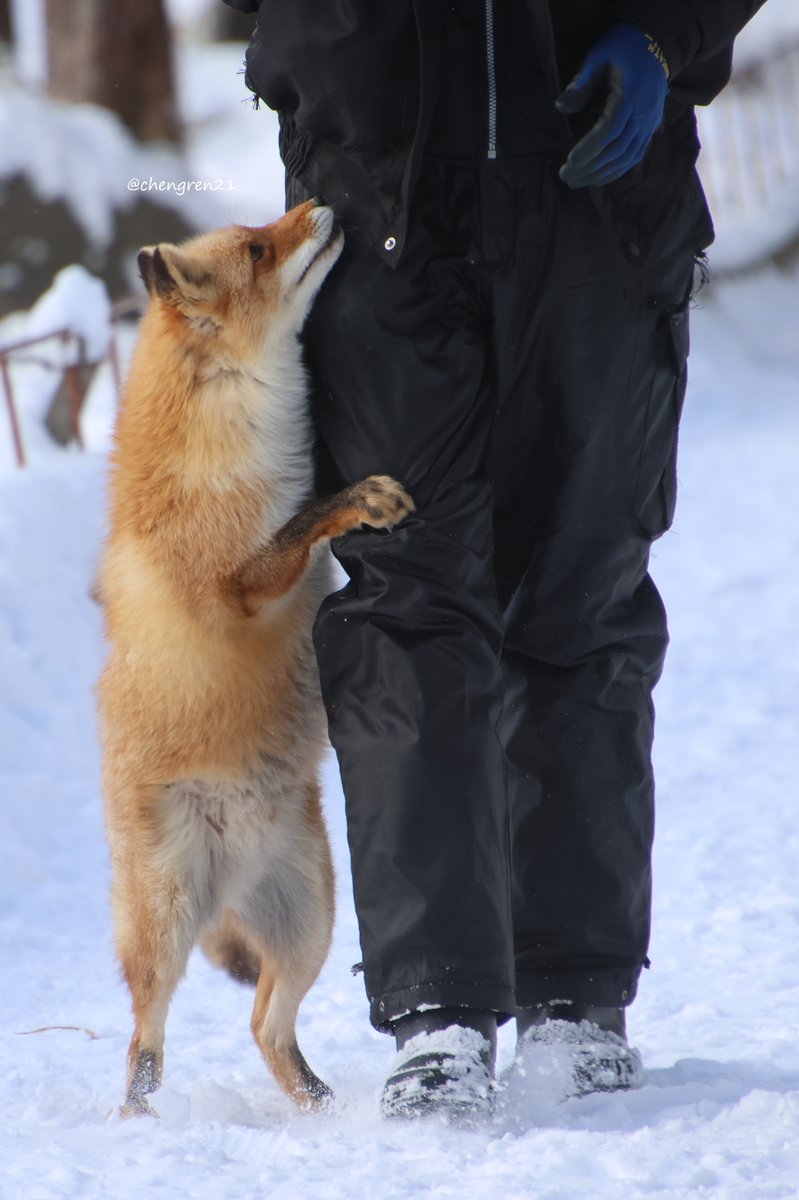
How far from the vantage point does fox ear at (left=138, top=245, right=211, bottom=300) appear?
10.3 feet

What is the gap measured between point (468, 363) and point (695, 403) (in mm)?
9834

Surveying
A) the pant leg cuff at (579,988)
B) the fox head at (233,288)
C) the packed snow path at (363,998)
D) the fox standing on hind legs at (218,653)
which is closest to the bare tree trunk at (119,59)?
the packed snow path at (363,998)

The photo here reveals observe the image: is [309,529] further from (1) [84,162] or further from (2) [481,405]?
(1) [84,162]

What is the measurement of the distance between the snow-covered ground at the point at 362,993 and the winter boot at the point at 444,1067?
0.17 ft

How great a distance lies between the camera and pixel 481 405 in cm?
253

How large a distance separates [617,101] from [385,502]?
79 centimetres

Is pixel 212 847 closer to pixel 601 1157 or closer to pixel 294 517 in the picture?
pixel 294 517

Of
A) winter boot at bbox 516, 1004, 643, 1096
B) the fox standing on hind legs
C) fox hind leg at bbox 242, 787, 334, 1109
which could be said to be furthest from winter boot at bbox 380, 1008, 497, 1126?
fox hind leg at bbox 242, 787, 334, 1109

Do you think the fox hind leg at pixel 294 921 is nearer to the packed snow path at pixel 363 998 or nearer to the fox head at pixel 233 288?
the packed snow path at pixel 363 998

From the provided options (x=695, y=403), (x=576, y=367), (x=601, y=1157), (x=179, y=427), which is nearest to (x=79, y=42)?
(x=695, y=403)

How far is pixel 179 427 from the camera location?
10.4 ft

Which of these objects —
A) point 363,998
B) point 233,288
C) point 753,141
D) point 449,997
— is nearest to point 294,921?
point 363,998

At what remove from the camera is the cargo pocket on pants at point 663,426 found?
8.66 ft

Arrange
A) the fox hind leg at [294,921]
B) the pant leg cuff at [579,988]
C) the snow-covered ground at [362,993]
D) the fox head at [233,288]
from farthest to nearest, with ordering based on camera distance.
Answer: the fox hind leg at [294,921] < the fox head at [233,288] < the pant leg cuff at [579,988] < the snow-covered ground at [362,993]
